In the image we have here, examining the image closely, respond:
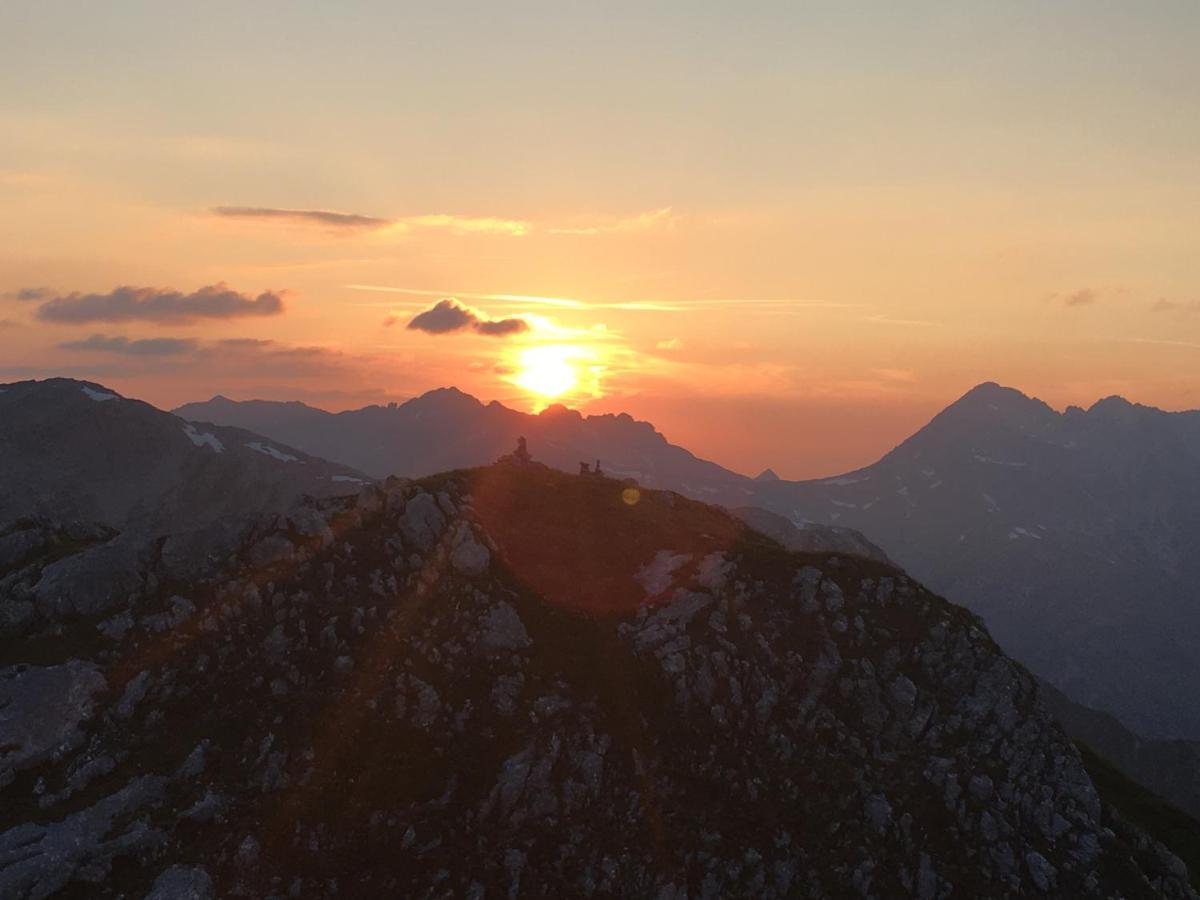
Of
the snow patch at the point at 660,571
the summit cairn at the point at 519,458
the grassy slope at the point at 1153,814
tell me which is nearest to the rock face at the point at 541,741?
the snow patch at the point at 660,571

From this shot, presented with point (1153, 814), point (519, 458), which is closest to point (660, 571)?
point (519, 458)

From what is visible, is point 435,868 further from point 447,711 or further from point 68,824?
point 68,824

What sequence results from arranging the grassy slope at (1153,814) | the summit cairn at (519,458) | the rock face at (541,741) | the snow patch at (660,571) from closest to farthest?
the rock face at (541,741)
the grassy slope at (1153,814)
the snow patch at (660,571)
the summit cairn at (519,458)

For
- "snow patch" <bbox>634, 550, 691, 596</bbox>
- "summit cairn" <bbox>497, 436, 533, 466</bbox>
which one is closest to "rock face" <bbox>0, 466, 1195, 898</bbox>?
"snow patch" <bbox>634, 550, 691, 596</bbox>

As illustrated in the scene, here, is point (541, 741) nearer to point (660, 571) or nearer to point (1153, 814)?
point (660, 571)

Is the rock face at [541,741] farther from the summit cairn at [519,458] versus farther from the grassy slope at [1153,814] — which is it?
the summit cairn at [519,458]

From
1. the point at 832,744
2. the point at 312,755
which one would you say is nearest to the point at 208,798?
the point at 312,755

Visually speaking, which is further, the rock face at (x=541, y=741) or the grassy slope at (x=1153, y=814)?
the grassy slope at (x=1153, y=814)

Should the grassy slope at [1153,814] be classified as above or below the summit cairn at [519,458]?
below
